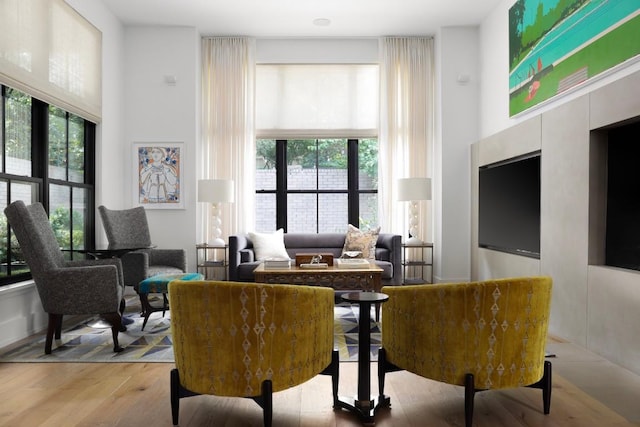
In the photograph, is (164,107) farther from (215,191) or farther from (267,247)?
(267,247)

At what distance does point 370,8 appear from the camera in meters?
5.75

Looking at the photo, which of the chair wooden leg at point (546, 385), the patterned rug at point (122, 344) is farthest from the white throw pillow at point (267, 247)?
the chair wooden leg at point (546, 385)

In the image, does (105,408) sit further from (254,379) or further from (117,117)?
(117,117)

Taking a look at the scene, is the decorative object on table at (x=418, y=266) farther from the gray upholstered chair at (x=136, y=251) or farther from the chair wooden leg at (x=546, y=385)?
the chair wooden leg at (x=546, y=385)

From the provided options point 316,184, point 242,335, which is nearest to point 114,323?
point 242,335

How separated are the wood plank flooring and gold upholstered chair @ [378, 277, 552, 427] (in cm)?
25

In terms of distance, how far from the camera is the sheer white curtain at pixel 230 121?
652 cm

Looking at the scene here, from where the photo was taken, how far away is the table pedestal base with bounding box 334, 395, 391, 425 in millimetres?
2376

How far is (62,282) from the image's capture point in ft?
11.7

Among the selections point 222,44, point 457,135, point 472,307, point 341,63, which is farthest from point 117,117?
point 472,307

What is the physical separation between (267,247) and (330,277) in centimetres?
151

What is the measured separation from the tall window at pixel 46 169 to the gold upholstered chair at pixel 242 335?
2.52 metres

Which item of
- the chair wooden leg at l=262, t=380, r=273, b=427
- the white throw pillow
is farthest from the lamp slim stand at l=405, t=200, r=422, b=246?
the chair wooden leg at l=262, t=380, r=273, b=427

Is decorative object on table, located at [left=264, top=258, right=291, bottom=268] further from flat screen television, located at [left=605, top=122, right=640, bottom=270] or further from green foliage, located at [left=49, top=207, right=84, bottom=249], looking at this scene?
flat screen television, located at [left=605, top=122, right=640, bottom=270]
